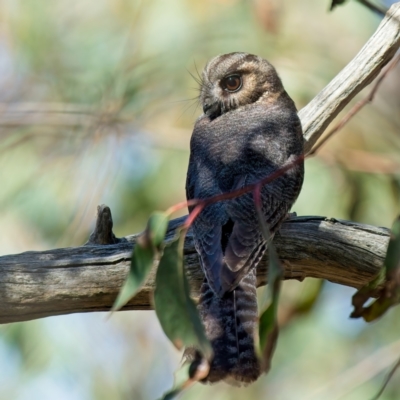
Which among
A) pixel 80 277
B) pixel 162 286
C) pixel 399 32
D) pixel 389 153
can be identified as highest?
pixel 399 32

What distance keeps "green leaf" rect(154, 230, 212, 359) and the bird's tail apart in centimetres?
66

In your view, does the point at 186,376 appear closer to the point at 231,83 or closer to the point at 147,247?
the point at 147,247

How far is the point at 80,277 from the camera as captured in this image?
3.29 meters

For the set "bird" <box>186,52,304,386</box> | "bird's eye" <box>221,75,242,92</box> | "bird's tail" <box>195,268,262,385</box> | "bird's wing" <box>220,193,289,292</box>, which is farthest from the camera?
"bird's eye" <box>221,75,242,92</box>

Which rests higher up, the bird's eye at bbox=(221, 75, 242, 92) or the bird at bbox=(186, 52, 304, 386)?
the bird's eye at bbox=(221, 75, 242, 92)

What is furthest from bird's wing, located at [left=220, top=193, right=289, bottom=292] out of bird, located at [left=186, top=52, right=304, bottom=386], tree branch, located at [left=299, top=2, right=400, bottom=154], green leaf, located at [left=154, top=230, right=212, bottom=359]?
tree branch, located at [left=299, top=2, right=400, bottom=154]

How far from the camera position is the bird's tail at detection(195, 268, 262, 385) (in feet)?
8.48

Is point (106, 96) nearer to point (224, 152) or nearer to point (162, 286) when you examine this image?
point (224, 152)

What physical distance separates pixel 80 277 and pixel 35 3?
11.1 feet

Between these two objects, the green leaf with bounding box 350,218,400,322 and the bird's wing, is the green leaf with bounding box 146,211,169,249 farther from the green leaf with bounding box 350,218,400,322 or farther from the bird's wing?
the bird's wing

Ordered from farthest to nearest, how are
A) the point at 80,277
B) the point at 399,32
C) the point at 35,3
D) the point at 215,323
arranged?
1. the point at 35,3
2. the point at 399,32
3. the point at 80,277
4. the point at 215,323

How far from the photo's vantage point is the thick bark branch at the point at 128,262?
3223 millimetres

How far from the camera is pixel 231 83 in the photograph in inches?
173

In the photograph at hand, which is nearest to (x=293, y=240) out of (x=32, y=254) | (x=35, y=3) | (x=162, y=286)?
(x=32, y=254)
